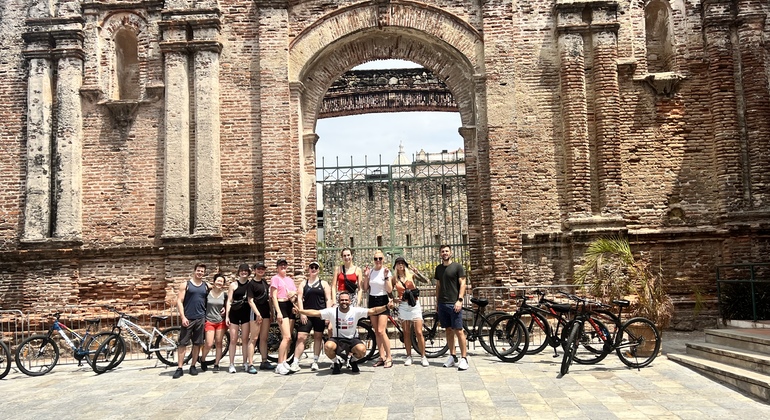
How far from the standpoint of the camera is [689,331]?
12281 mm

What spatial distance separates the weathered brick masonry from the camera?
12422 mm

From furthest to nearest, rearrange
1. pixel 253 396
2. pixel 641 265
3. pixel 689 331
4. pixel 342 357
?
pixel 689 331
pixel 641 265
pixel 342 357
pixel 253 396

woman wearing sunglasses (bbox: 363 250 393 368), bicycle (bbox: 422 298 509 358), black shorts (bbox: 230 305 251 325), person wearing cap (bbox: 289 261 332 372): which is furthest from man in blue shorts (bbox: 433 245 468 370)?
black shorts (bbox: 230 305 251 325)

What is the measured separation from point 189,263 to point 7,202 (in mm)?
4009

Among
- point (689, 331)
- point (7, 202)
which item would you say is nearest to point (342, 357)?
point (689, 331)

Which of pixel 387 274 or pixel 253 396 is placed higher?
pixel 387 274

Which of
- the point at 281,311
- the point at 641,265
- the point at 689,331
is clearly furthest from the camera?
the point at 689,331

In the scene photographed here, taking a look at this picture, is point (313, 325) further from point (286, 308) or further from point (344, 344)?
point (344, 344)

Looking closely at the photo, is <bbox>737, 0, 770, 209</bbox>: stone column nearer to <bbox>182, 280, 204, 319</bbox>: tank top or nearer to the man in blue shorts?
the man in blue shorts

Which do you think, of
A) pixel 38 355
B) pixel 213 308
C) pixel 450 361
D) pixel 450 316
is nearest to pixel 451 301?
pixel 450 316

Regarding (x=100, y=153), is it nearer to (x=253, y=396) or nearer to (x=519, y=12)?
(x=253, y=396)

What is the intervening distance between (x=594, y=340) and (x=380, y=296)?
328 cm

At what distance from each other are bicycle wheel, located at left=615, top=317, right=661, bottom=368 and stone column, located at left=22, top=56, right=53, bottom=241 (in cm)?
1078

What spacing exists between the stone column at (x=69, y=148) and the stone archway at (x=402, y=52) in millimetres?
4418
